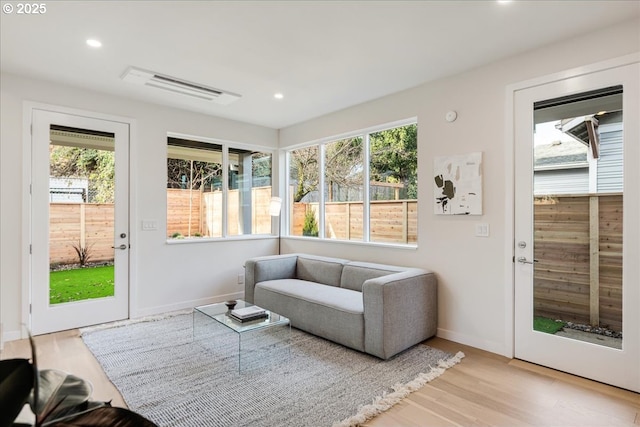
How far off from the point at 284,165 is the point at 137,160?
2.17 metres

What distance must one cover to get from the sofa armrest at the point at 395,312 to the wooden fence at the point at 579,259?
93 cm

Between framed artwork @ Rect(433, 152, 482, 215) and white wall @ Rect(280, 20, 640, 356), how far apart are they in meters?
0.06

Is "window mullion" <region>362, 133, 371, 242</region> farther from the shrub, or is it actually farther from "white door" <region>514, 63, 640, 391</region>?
the shrub

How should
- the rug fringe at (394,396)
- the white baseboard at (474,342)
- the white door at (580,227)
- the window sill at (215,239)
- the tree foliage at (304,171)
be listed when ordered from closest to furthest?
the rug fringe at (394,396), the white door at (580,227), the white baseboard at (474,342), the window sill at (215,239), the tree foliage at (304,171)

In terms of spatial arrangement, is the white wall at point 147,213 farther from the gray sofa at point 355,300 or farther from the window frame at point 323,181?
the gray sofa at point 355,300

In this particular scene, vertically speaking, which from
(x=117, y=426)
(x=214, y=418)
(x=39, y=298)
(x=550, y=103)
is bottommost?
(x=214, y=418)

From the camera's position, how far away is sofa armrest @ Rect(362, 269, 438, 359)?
9.32 feet

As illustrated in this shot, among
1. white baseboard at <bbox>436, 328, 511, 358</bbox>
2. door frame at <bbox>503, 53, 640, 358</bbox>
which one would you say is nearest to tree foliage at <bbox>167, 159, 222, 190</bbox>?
white baseboard at <bbox>436, 328, 511, 358</bbox>

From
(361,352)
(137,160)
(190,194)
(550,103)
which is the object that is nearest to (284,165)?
(190,194)

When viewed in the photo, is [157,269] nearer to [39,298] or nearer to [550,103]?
[39,298]

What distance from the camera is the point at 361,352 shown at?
9.95ft

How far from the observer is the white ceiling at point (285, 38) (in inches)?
89.4

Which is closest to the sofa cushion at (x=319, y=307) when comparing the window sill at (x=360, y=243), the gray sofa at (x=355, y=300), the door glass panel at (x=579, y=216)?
the gray sofa at (x=355, y=300)

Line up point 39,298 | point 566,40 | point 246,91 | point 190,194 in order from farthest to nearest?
point 190,194 → point 246,91 → point 39,298 → point 566,40
